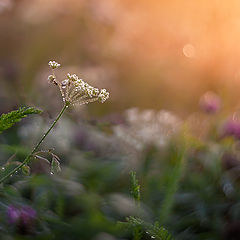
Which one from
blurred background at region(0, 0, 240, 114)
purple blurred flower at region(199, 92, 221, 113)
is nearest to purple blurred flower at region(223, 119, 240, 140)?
purple blurred flower at region(199, 92, 221, 113)

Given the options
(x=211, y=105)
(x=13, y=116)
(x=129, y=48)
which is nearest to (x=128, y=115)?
(x=211, y=105)

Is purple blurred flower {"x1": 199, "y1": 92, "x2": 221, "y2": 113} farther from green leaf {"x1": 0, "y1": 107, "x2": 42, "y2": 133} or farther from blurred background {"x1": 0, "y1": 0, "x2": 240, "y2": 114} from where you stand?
green leaf {"x1": 0, "y1": 107, "x2": 42, "y2": 133}

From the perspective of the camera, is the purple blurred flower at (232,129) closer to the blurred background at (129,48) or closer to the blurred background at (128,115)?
the blurred background at (128,115)

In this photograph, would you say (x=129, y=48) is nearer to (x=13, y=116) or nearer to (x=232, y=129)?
(x=232, y=129)

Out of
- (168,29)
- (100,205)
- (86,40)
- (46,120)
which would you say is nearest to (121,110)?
(86,40)

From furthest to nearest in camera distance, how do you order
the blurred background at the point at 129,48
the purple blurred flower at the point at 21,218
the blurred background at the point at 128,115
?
the blurred background at the point at 129,48, the blurred background at the point at 128,115, the purple blurred flower at the point at 21,218

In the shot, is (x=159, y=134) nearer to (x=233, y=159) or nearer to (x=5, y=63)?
(x=233, y=159)

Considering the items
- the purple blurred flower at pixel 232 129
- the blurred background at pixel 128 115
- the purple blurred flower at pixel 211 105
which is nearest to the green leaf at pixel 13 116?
the blurred background at pixel 128 115
